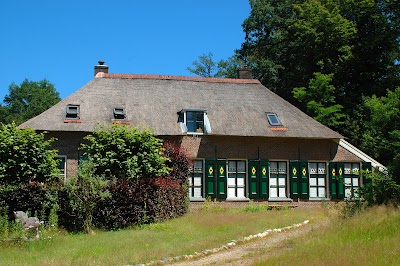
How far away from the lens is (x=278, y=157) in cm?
2478

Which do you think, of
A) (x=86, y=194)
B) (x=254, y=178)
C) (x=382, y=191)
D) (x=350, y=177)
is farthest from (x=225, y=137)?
(x=382, y=191)

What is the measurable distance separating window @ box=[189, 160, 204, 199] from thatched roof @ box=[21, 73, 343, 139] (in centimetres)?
155

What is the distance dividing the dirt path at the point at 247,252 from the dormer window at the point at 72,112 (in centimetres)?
1144

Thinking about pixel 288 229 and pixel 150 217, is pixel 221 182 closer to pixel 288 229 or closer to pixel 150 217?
pixel 150 217

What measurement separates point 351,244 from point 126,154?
9867 mm

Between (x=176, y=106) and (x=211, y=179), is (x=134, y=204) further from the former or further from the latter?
(x=176, y=106)

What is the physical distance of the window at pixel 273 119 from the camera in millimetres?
25125

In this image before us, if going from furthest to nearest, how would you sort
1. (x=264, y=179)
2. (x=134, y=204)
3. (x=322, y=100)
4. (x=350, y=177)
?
(x=322, y=100) < (x=350, y=177) < (x=264, y=179) < (x=134, y=204)

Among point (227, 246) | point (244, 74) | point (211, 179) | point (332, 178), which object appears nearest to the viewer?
point (227, 246)

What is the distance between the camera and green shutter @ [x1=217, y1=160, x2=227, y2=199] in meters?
23.9

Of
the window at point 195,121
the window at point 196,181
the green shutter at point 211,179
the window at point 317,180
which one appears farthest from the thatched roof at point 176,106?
the window at point 196,181

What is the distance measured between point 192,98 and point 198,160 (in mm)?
3402

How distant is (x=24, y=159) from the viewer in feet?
62.3

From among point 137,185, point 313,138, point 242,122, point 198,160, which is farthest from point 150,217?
point 313,138
